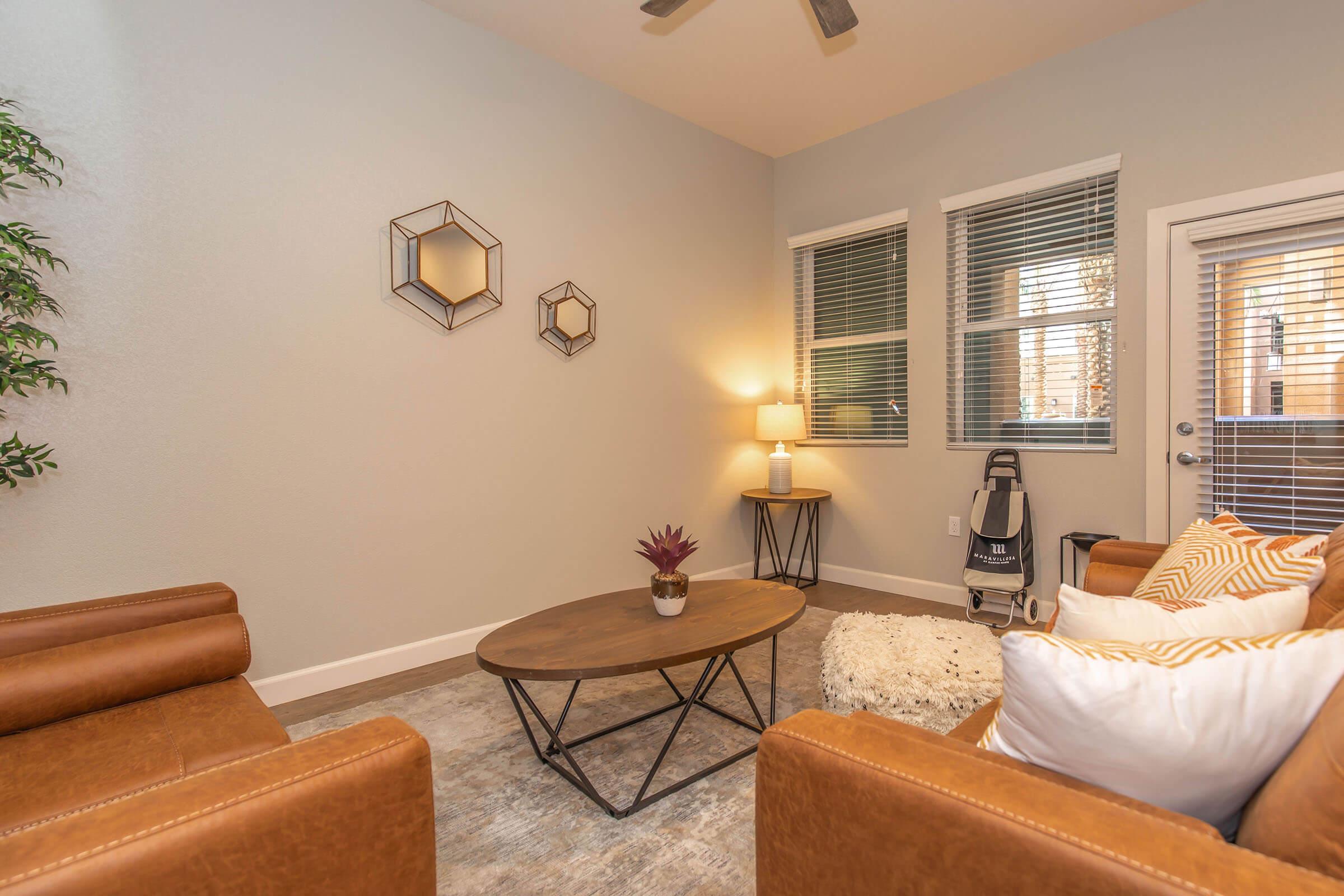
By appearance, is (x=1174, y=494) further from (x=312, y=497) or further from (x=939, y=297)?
(x=312, y=497)

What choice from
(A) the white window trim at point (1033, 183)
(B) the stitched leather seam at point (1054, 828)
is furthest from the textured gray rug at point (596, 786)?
(A) the white window trim at point (1033, 183)

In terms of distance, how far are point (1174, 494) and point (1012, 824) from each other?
124 inches

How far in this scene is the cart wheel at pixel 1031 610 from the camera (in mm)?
3400

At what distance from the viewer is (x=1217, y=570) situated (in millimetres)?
1371

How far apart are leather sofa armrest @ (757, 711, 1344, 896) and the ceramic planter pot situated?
45.0 inches

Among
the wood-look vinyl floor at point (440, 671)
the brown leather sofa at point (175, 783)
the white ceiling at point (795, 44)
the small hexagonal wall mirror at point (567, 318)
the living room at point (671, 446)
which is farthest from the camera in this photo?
the small hexagonal wall mirror at point (567, 318)

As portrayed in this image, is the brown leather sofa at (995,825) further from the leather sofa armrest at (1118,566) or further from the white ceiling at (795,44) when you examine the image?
the white ceiling at (795,44)

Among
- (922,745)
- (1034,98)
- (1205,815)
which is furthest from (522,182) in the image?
(1205,815)

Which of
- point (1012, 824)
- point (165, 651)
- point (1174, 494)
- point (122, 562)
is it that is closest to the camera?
point (1012, 824)

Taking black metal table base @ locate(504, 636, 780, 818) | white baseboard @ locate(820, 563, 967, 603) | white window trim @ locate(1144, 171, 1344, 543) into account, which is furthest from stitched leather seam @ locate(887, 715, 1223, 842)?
white baseboard @ locate(820, 563, 967, 603)

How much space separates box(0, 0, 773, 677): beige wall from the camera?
222cm

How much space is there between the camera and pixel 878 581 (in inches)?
Result: 167

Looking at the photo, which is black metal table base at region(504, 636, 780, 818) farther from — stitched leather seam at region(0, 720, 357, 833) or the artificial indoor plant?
the artificial indoor plant

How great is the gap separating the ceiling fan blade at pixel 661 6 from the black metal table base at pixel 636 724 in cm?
218
